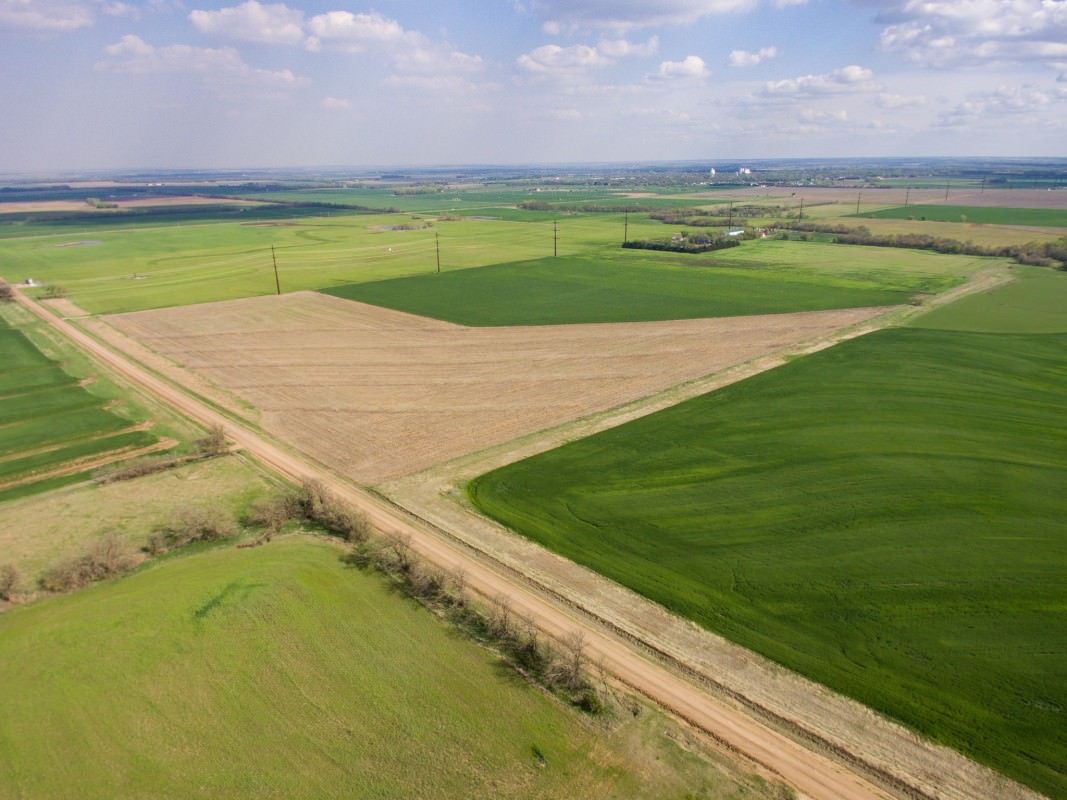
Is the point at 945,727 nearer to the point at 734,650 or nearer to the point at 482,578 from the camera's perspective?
the point at 734,650

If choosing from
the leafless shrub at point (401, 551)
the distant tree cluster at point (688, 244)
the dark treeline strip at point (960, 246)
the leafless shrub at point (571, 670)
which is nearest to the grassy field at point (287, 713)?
the leafless shrub at point (571, 670)

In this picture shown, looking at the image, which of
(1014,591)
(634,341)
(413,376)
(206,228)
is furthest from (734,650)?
(206,228)

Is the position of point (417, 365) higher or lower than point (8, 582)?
higher

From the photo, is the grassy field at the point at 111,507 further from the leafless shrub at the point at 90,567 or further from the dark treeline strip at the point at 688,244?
the dark treeline strip at the point at 688,244

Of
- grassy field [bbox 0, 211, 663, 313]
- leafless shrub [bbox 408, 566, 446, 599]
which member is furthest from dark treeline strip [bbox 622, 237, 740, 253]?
leafless shrub [bbox 408, 566, 446, 599]

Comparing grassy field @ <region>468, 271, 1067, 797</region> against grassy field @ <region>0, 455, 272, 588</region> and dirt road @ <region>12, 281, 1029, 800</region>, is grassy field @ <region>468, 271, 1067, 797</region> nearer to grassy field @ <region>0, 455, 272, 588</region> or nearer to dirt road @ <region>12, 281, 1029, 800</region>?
dirt road @ <region>12, 281, 1029, 800</region>

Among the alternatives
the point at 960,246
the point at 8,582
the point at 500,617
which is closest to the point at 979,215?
the point at 960,246

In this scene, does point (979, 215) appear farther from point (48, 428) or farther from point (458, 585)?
point (48, 428)
